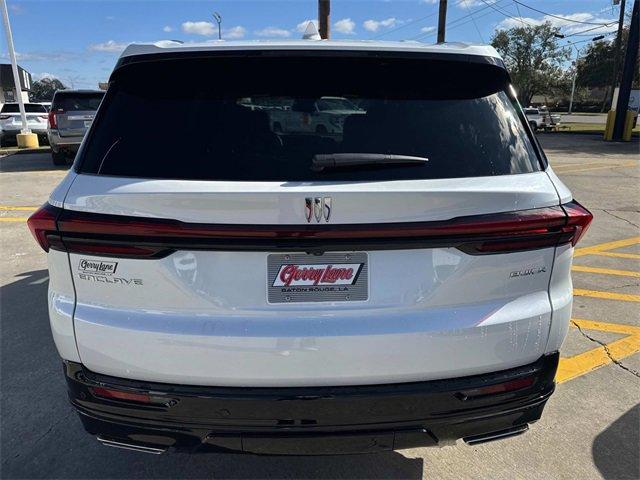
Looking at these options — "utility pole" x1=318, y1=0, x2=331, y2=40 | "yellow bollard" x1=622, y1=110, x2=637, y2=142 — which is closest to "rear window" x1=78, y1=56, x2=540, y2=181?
"utility pole" x1=318, y1=0, x2=331, y2=40

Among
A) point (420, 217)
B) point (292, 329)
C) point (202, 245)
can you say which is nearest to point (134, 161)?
point (202, 245)

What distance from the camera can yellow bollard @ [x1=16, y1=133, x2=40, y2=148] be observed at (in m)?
18.3

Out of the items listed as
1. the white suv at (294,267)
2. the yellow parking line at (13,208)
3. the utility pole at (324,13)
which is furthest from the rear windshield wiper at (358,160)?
the utility pole at (324,13)

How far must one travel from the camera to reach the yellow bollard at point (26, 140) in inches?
719

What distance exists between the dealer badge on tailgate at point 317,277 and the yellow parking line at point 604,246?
542 cm

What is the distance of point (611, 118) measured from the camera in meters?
24.0

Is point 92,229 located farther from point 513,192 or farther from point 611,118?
point 611,118

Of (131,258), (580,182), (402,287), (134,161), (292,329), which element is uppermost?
(134,161)

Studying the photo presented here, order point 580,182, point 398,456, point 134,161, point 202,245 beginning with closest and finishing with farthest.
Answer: point 202,245 < point 134,161 < point 398,456 < point 580,182

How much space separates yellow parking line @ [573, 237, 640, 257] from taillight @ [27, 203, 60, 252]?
6.09m

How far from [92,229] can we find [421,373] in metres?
1.29

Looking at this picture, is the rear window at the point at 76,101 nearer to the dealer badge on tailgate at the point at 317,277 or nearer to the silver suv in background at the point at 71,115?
the silver suv in background at the point at 71,115

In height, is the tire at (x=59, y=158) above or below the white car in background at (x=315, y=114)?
below

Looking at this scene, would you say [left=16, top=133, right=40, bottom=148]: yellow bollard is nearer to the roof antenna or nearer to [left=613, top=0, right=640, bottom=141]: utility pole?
the roof antenna
